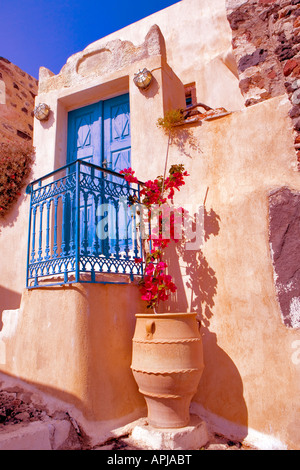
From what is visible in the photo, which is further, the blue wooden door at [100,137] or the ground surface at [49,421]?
the blue wooden door at [100,137]

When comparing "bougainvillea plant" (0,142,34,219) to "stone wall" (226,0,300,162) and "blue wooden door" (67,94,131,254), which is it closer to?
"blue wooden door" (67,94,131,254)

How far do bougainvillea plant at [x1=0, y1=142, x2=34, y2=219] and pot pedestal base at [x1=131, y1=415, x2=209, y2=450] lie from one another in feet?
13.3

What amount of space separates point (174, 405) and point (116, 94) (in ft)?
14.6

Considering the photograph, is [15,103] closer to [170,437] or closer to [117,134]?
[117,134]

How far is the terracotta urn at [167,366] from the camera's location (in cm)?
275

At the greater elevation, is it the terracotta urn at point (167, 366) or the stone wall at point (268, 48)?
the stone wall at point (268, 48)

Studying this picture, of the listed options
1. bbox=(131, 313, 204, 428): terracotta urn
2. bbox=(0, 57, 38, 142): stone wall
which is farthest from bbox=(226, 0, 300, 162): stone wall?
bbox=(0, 57, 38, 142): stone wall

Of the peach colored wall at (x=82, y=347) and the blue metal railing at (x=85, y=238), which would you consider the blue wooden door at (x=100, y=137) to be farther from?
the peach colored wall at (x=82, y=347)

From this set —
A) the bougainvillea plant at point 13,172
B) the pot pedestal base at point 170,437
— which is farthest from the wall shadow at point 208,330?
the bougainvillea plant at point 13,172

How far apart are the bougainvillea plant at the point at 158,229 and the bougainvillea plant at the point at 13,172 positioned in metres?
2.44

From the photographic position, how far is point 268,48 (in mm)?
4008

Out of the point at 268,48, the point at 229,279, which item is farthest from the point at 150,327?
the point at 268,48

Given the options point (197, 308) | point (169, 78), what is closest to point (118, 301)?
point (197, 308)

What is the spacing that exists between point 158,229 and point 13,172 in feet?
9.80
